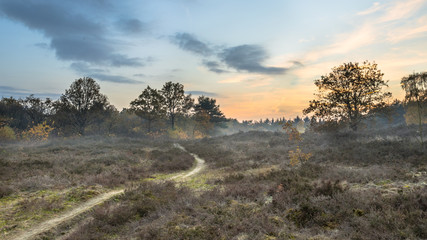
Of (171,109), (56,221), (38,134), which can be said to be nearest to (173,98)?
(171,109)

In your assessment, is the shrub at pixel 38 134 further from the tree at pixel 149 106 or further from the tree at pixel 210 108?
the tree at pixel 210 108

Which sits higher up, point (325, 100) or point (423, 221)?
point (325, 100)

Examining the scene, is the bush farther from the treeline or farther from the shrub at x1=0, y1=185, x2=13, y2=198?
the shrub at x1=0, y1=185, x2=13, y2=198

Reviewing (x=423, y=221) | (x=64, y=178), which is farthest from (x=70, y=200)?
(x=423, y=221)

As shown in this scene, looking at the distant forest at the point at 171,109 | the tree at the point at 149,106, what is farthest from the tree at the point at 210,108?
the tree at the point at 149,106

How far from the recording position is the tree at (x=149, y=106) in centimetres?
5691

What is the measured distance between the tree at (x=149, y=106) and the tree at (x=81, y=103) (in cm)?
823

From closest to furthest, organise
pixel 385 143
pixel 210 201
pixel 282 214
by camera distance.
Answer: pixel 282 214
pixel 210 201
pixel 385 143

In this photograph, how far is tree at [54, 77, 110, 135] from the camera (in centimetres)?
4800

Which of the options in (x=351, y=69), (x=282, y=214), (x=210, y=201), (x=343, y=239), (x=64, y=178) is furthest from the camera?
(x=351, y=69)

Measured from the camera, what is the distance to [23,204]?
10594 millimetres

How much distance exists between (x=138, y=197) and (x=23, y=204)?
534cm

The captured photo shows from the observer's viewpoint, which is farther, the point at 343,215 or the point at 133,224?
the point at 133,224

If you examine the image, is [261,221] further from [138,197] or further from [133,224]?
[138,197]
